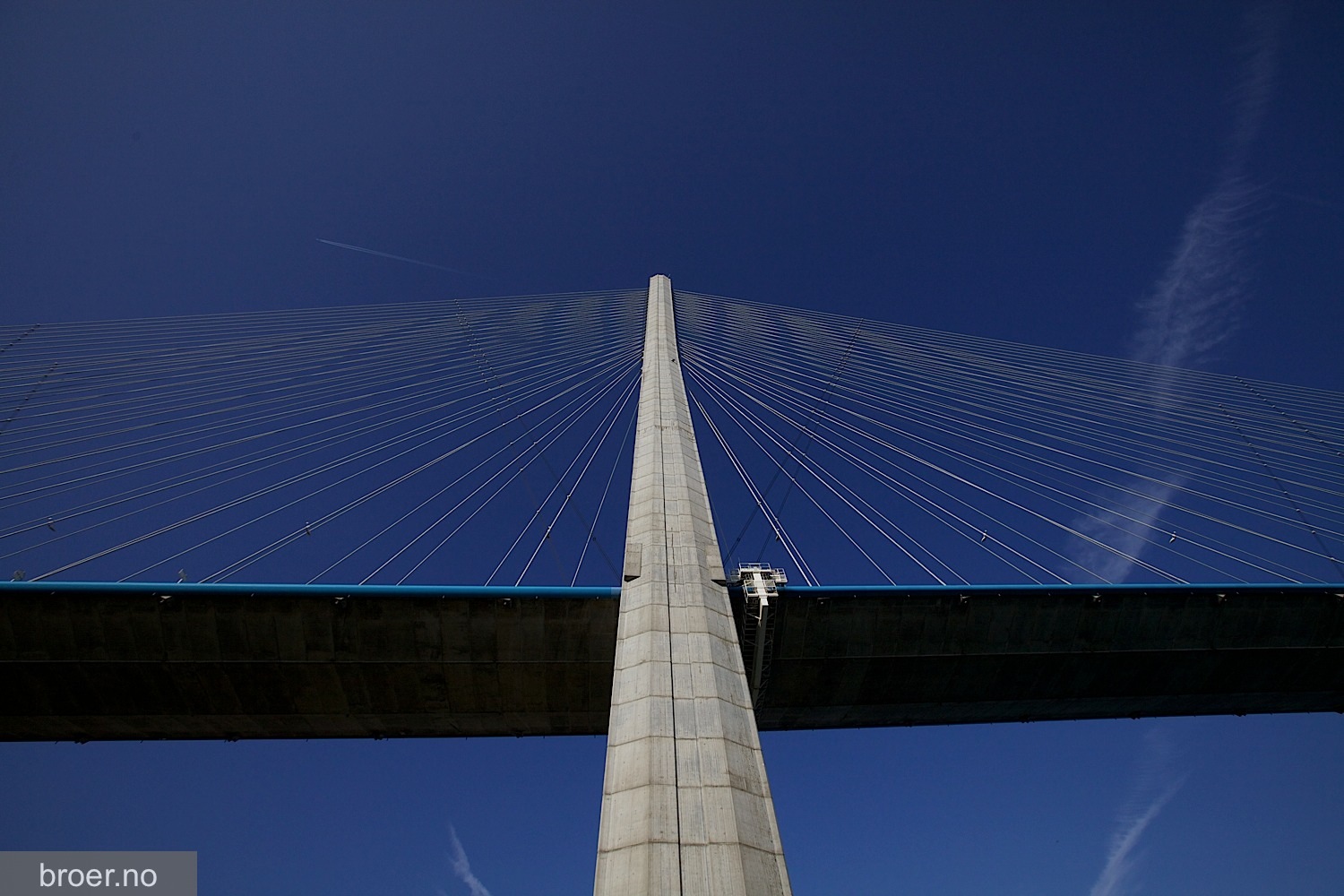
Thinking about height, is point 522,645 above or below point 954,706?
above

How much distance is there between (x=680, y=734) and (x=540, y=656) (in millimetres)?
9350

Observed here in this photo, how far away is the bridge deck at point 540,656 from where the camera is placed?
15.5 meters

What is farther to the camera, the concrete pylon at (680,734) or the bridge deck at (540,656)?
the bridge deck at (540,656)

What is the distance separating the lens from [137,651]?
51.6 ft

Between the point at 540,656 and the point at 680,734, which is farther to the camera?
the point at 540,656

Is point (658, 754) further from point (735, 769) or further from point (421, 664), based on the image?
point (421, 664)

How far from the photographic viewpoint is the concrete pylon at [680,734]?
6422 millimetres

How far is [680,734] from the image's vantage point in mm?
7973

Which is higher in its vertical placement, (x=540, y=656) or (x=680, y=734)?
(x=680, y=734)

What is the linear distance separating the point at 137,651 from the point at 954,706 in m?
21.7

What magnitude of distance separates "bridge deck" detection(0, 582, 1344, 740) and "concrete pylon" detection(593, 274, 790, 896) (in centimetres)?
459

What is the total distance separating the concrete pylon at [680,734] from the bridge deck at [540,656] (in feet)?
15.1

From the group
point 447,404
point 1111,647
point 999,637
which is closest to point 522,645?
point 447,404

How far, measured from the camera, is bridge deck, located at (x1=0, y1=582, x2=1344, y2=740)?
15.5m
